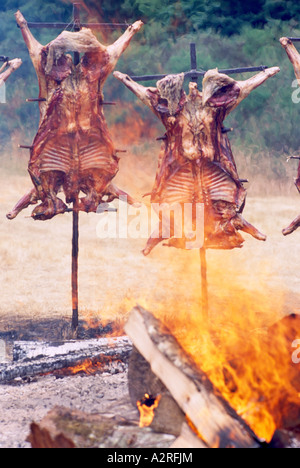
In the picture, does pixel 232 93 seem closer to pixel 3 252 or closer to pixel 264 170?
pixel 3 252

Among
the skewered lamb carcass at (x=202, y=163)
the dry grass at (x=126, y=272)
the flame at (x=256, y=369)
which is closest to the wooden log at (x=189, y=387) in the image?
the flame at (x=256, y=369)

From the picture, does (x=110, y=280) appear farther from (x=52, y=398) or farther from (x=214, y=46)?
(x=214, y=46)

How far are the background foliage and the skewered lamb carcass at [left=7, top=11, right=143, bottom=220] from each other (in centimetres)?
935

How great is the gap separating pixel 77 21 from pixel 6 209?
23.5 feet

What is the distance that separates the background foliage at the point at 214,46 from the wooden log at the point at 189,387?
11.4m

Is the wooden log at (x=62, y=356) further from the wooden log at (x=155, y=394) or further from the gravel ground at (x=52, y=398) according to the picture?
the wooden log at (x=155, y=394)

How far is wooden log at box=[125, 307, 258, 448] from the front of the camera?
2.81 meters

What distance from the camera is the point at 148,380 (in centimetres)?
337

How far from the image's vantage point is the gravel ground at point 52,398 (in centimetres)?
365

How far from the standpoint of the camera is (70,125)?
517 centimetres

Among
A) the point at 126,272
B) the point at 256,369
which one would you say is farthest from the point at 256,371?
the point at 126,272

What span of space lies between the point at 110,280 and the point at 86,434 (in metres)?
5.40

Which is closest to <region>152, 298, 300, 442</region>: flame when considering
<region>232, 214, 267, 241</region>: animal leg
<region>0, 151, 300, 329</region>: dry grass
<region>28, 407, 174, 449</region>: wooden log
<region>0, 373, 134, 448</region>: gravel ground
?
<region>28, 407, 174, 449</region>: wooden log

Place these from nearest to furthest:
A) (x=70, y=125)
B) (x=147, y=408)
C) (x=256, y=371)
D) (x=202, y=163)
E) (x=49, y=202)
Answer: (x=147, y=408)
(x=256, y=371)
(x=202, y=163)
(x=70, y=125)
(x=49, y=202)
